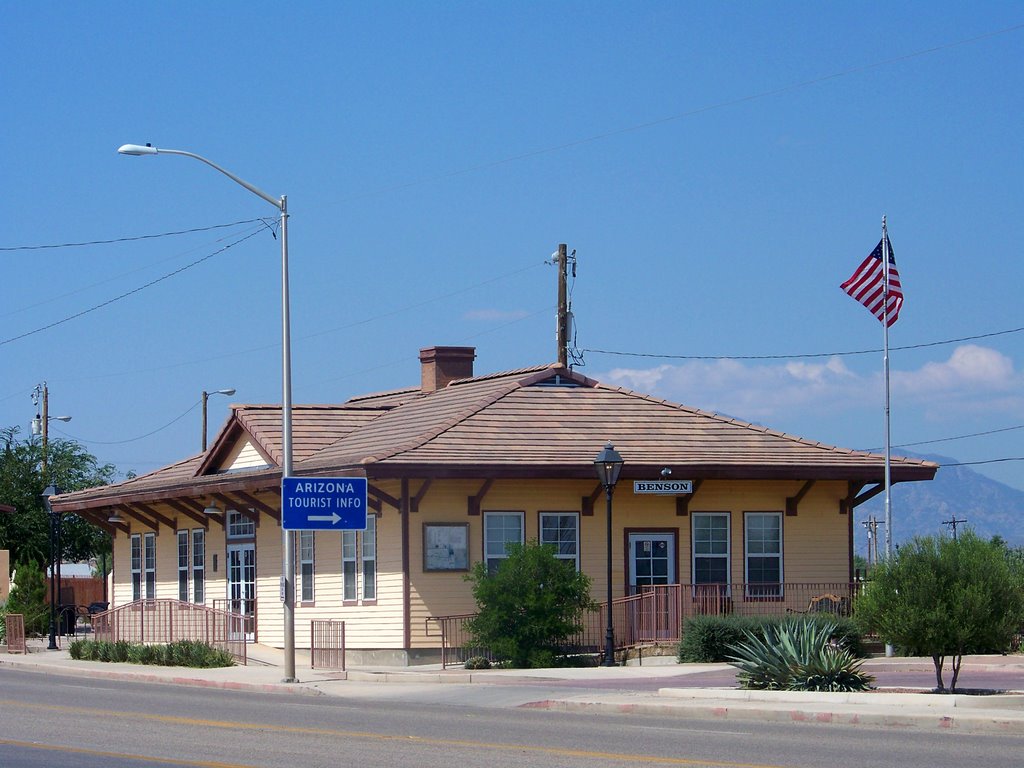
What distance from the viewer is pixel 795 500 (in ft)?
106

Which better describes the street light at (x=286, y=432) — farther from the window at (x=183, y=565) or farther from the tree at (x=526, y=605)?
the window at (x=183, y=565)

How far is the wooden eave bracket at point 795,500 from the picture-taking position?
3228 cm

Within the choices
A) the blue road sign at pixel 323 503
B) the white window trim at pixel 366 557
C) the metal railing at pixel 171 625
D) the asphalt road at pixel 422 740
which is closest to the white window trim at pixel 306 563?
the metal railing at pixel 171 625

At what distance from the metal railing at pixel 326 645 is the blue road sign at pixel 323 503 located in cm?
372

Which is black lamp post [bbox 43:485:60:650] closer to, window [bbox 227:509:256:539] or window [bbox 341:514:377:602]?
window [bbox 227:509:256:539]

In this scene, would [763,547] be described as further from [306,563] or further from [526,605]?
[306,563]

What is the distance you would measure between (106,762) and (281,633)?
19.3m

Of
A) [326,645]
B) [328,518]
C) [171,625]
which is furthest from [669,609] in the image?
[171,625]

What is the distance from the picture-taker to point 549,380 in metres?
34.9

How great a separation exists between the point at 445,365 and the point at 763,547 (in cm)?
945

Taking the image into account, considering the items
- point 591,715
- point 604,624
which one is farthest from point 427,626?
point 591,715

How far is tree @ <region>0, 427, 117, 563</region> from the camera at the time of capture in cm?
5538

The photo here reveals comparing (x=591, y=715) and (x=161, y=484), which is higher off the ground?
(x=161, y=484)

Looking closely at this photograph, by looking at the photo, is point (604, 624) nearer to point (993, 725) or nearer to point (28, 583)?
point (993, 725)
